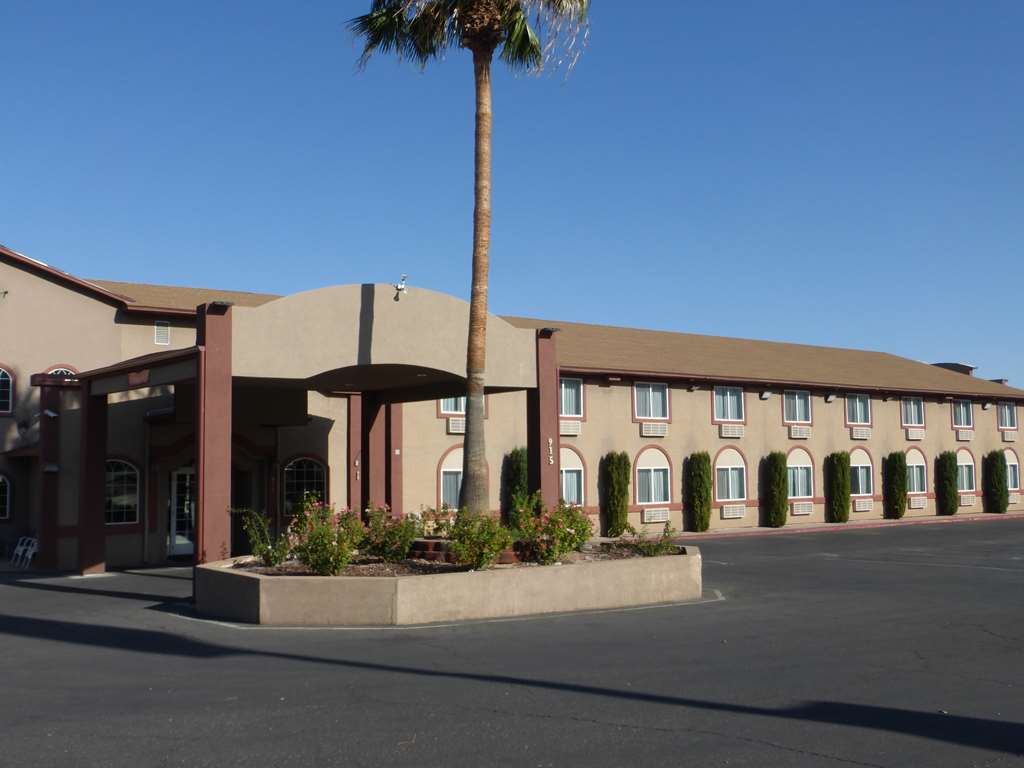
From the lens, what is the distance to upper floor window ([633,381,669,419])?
32844 millimetres

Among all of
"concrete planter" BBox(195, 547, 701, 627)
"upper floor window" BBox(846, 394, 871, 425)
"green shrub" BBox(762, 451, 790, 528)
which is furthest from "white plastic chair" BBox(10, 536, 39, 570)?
"upper floor window" BBox(846, 394, 871, 425)

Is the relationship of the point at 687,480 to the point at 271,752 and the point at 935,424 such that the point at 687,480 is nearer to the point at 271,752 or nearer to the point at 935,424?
the point at 935,424

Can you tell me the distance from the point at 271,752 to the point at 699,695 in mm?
3789

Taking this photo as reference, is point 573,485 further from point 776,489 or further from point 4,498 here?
point 4,498

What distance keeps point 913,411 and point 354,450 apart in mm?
24933

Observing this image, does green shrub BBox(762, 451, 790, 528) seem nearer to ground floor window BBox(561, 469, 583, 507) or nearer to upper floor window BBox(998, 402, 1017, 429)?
ground floor window BBox(561, 469, 583, 507)

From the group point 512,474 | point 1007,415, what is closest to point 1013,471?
point 1007,415

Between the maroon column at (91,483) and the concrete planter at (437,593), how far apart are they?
580 centimetres

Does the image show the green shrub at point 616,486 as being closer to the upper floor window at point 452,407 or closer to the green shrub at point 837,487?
the upper floor window at point 452,407

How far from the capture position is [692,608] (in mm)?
15438

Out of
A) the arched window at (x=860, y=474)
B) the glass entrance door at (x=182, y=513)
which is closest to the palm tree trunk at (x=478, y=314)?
the glass entrance door at (x=182, y=513)

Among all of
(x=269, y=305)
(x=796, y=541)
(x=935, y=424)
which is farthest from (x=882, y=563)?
(x=935, y=424)

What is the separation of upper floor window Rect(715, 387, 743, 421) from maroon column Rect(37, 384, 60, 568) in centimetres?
2086

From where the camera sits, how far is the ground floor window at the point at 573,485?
3103cm
